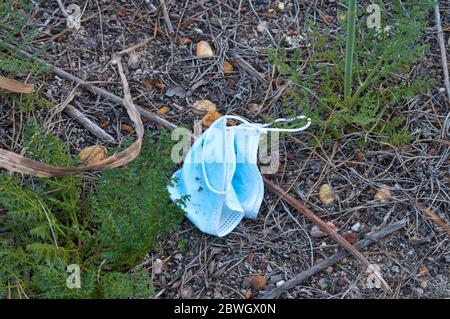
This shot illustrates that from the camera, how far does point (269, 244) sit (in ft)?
6.19

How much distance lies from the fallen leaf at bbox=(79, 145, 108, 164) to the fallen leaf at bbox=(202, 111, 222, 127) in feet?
0.97

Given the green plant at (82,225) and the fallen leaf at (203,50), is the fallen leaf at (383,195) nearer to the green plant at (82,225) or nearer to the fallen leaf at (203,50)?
the green plant at (82,225)

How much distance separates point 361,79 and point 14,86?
1.03 metres

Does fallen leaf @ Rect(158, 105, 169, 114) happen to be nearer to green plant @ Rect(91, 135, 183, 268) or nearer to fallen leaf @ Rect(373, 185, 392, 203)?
green plant @ Rect(91, 135, 183, 268)

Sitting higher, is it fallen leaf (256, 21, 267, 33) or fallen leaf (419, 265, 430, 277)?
fallen leaf (256, 21, 267, 33)

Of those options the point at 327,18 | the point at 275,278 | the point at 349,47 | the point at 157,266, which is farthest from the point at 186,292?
the point at 327,18

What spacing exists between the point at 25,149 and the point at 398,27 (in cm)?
109

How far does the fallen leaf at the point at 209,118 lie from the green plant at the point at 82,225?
214mm

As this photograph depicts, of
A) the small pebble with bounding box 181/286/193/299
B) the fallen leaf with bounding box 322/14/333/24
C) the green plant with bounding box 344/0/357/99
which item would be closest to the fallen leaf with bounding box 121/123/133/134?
the small pebble with bounding box 181/286/193/299

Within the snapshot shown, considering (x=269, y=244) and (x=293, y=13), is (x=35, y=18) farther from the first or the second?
(x=269, y=244)

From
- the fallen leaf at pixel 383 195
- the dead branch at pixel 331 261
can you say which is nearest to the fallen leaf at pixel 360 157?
the fallen leaf at pixel 383 195

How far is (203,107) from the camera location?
2.12 meters

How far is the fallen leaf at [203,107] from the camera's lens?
83.1 inches

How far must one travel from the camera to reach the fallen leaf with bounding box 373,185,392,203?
1961 millimetres
